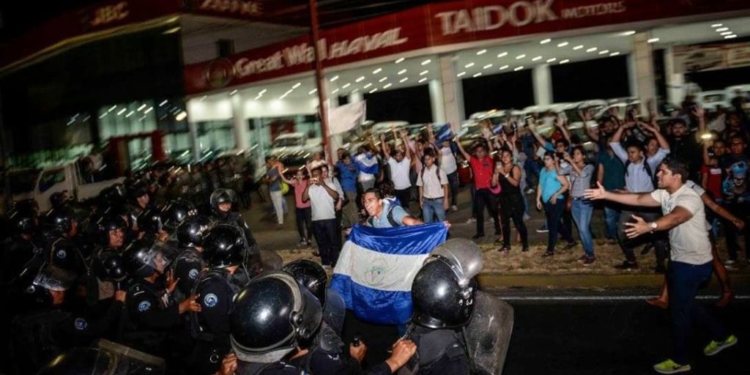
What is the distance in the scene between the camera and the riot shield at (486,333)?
343 cm

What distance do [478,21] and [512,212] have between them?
27.7 ft

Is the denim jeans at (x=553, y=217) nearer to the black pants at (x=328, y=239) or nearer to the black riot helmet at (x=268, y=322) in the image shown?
the black pants at (x=328, y=239)

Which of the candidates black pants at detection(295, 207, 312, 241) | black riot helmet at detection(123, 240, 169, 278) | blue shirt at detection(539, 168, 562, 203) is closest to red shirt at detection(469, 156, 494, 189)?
blue shirt at detection(539, 168, 562, 203)

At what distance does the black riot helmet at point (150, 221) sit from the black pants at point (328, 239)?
2839mm

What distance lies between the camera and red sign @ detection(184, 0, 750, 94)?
16172 mm

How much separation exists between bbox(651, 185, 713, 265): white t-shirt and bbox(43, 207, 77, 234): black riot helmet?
705 centimetres

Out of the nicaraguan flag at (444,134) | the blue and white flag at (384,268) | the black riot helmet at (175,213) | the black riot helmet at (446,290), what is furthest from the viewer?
the nicaraguan flag at (444,134)

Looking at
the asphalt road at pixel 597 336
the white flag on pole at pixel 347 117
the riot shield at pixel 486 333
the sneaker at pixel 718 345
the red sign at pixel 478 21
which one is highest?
the red sign at pixel 478 21

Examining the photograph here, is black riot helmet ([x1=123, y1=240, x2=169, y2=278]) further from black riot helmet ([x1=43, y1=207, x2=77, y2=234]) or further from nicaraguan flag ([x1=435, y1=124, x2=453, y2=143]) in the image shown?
nicaraguan flag ([x1=435, y1=124, x2=453, y2=143])

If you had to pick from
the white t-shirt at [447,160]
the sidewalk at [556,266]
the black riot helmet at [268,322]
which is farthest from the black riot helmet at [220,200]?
the white t-shirt at [447,160]

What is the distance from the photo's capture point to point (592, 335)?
6684 millimetres

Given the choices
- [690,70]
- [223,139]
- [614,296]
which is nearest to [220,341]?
[614,296]

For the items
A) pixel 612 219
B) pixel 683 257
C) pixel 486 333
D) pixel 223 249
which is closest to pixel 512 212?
pixel 612 219

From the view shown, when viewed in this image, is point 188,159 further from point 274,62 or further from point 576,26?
point 576,26
